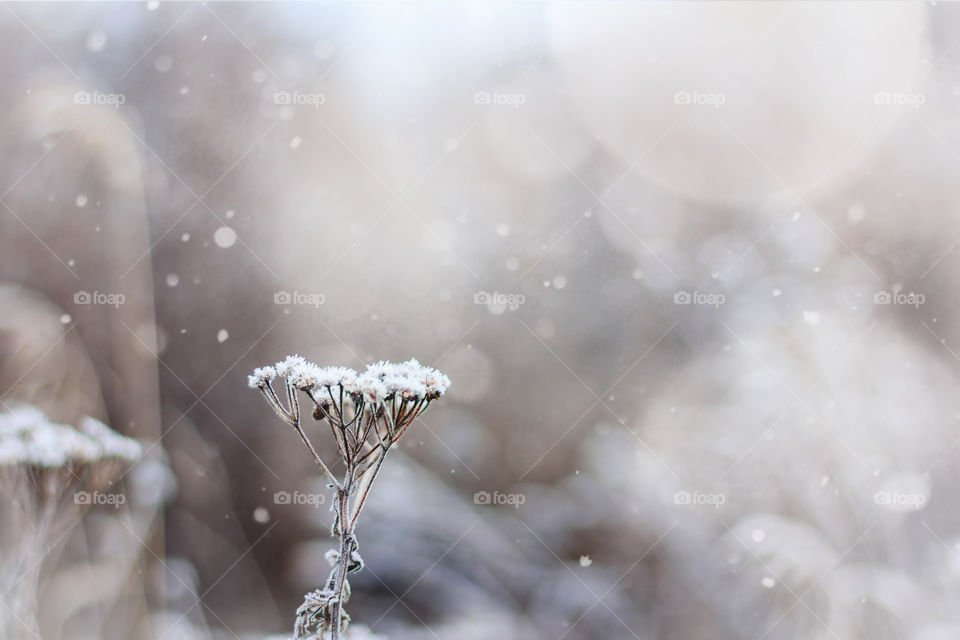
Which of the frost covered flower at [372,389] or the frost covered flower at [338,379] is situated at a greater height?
the frost covered flower at [338,379]

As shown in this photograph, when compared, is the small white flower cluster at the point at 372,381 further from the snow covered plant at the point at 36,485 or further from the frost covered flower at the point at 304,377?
the snow covered plant at the point at 36,485

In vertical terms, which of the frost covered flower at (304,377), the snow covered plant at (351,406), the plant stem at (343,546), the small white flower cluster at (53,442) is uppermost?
the small white flower cluster at (53,442)

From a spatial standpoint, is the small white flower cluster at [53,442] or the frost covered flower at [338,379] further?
the small white flower cluster at [53,442]

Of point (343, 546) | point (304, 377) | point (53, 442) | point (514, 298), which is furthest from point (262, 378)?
point (53, 442)

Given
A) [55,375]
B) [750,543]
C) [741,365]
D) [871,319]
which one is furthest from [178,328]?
[871,319]

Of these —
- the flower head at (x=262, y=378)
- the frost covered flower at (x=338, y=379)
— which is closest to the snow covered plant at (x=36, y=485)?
the flower head at (x=262, y=378)

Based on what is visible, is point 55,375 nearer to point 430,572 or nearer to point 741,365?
point 430,572

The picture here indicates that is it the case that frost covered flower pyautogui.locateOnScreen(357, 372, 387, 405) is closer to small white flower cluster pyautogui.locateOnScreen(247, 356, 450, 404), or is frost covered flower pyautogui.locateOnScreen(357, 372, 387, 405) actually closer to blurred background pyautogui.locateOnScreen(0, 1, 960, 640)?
small white flower cluster pyautogui.locateOnScreen(247, 356, 450, 404)

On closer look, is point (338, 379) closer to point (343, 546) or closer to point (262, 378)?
point (262, 378)
